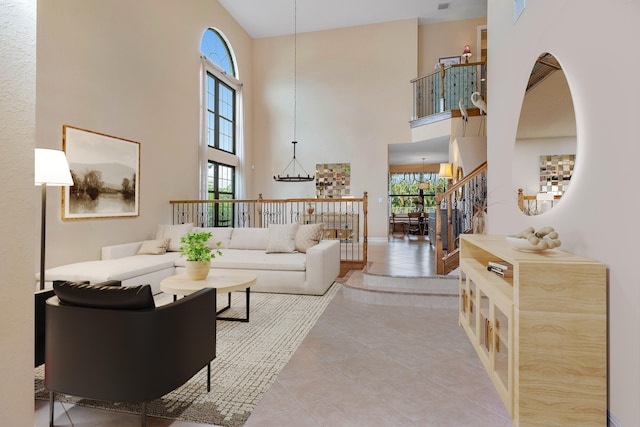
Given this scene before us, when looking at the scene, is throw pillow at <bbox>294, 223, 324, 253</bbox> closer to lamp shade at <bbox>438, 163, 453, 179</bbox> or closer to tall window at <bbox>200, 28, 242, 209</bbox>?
tall window at <bbox>200, 28, 242, 209</bbox>

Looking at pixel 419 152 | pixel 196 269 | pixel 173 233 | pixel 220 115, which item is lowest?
pixel 196 269

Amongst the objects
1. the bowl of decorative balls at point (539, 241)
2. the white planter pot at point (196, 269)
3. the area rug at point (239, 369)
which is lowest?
the area rug at point (239, 369)

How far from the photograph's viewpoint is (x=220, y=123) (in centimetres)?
880

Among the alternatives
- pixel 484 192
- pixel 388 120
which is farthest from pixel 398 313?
pixel 388 120

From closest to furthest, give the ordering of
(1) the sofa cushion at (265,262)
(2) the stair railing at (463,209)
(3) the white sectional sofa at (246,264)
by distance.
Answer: (3) the white sectional sofa at (246,264) → (2) the stair railing at (463,209) → (1) the sofa cushion at (265,262)

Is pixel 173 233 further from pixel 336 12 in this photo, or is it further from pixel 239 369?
pixel 336 12

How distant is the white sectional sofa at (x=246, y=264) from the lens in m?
3.96

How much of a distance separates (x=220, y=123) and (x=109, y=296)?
7774 millimetres

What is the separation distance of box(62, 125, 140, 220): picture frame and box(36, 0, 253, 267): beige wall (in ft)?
0.37

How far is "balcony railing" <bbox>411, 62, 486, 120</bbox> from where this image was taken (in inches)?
311

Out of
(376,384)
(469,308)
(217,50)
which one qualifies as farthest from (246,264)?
(217,50)

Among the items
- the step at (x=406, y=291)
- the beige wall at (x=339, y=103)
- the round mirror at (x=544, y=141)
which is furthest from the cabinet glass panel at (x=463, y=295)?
the beige wall at (x=339, y=103)

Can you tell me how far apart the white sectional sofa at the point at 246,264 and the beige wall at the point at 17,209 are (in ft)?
9.65

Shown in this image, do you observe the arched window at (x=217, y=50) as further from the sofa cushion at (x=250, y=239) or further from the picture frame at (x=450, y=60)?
the picture frame at (x=450, y=60)
